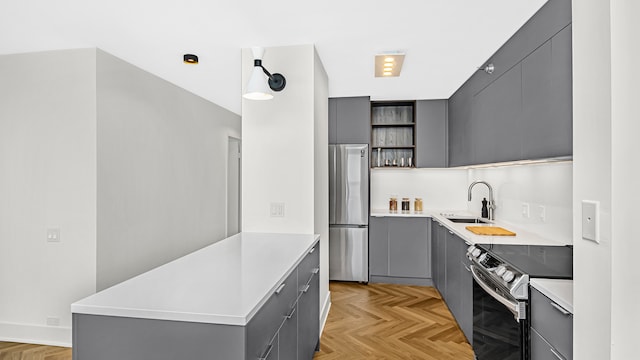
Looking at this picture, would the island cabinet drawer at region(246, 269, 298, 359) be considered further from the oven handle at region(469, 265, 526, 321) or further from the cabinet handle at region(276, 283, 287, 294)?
the oven handle at region(469, 265, 526, 321)

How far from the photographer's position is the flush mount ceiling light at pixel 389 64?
9.08 ft

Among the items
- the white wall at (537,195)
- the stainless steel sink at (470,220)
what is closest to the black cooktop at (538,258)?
the white wall at (537,195)

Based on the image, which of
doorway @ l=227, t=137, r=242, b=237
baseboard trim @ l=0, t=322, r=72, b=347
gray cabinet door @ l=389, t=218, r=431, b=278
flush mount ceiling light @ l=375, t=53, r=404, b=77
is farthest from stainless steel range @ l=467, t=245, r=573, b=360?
doorway @ l=227, t=137, r=242, b=237

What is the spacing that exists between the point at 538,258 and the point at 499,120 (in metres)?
1.19

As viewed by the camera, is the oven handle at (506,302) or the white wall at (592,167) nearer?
the white wall at (592,167)

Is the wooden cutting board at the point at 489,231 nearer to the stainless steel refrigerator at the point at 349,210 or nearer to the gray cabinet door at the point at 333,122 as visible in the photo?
the stainless steel refrigerator at the point at 349,210

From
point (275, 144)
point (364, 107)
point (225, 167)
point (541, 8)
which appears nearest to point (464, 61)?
point (541, 8)

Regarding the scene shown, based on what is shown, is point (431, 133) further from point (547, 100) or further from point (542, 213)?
point (547, 100)

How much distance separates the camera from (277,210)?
2674mm

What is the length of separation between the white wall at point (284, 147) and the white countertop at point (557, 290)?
1.54 meters

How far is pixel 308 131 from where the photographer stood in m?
2.64

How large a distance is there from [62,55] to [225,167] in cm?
282

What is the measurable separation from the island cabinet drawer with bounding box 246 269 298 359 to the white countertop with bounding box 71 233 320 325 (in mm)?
49

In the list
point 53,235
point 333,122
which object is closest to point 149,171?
point 53,235
